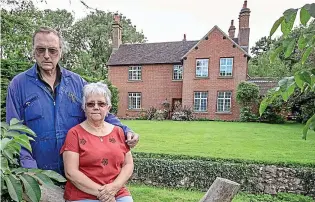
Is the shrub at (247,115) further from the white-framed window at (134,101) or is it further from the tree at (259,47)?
the tree at (259,47)

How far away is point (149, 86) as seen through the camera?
23469 millimetres

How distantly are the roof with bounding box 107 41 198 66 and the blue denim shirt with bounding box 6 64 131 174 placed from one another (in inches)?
826

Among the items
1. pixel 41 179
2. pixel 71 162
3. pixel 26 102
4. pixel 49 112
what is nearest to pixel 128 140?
pixel 71 162

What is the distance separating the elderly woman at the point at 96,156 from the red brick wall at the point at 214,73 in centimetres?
1974

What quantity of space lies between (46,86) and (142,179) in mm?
5366

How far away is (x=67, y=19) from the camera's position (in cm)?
3397

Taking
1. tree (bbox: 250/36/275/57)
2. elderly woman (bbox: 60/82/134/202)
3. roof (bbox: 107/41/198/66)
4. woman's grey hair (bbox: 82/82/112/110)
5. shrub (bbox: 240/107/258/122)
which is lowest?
shrub (bbox: 240/107/258/122)

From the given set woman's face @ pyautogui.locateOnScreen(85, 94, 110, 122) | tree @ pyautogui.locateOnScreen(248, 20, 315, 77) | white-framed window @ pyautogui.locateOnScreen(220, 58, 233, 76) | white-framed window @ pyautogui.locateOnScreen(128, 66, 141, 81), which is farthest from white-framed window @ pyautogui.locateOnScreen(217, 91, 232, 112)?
woman's face @ pyautogui.locateOnScreen(85, 94, 110, 122)

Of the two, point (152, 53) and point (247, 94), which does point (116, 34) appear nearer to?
Result: point (152, 53)

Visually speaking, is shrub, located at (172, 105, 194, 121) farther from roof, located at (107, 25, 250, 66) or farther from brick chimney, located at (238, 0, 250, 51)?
brick chimney, located at (238, 0, 250, 51)

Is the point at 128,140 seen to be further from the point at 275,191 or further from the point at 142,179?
the point at 275,191

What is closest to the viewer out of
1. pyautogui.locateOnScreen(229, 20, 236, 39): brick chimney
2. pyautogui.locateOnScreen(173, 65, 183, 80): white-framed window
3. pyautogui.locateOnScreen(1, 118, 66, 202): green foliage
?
pyautogui.locateOnScreen(1, 118, 66, 202): green foliage

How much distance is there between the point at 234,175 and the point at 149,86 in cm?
1750

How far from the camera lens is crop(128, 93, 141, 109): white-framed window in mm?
23844
